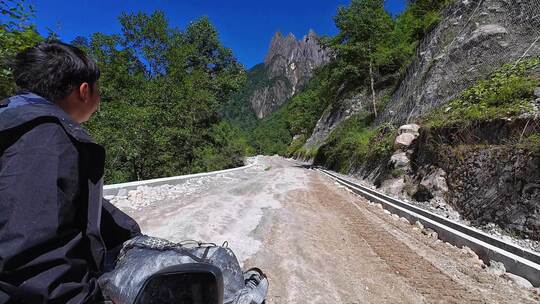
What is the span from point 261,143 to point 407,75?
8274 centimetres

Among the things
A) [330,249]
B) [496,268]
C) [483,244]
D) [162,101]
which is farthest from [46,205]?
[162,101]

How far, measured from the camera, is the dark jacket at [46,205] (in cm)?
93

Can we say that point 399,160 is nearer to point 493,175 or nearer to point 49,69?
point 493,175

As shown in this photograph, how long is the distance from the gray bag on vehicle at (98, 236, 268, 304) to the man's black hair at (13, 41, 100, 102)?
31.4 inches

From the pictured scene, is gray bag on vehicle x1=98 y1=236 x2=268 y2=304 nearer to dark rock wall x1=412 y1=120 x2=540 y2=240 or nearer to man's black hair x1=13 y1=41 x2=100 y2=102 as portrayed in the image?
man's black hair x1=13 y1=41 x2=100 y2=102

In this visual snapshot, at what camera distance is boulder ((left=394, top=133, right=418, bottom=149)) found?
11867mm

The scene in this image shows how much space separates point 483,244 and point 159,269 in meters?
5.23

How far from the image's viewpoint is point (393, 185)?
11117mm

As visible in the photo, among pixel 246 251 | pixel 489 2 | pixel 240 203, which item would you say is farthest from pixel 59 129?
pixel 489 2

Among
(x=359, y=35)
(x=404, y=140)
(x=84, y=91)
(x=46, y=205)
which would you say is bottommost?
(x=46, y=205)

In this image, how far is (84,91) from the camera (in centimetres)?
140

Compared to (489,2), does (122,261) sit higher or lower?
lower

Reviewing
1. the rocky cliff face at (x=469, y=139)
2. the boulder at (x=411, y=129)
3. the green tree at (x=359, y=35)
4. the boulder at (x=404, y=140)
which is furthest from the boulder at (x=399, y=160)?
the green tree at (x=359, y=35)

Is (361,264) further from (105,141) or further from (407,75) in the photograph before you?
(407,75)
